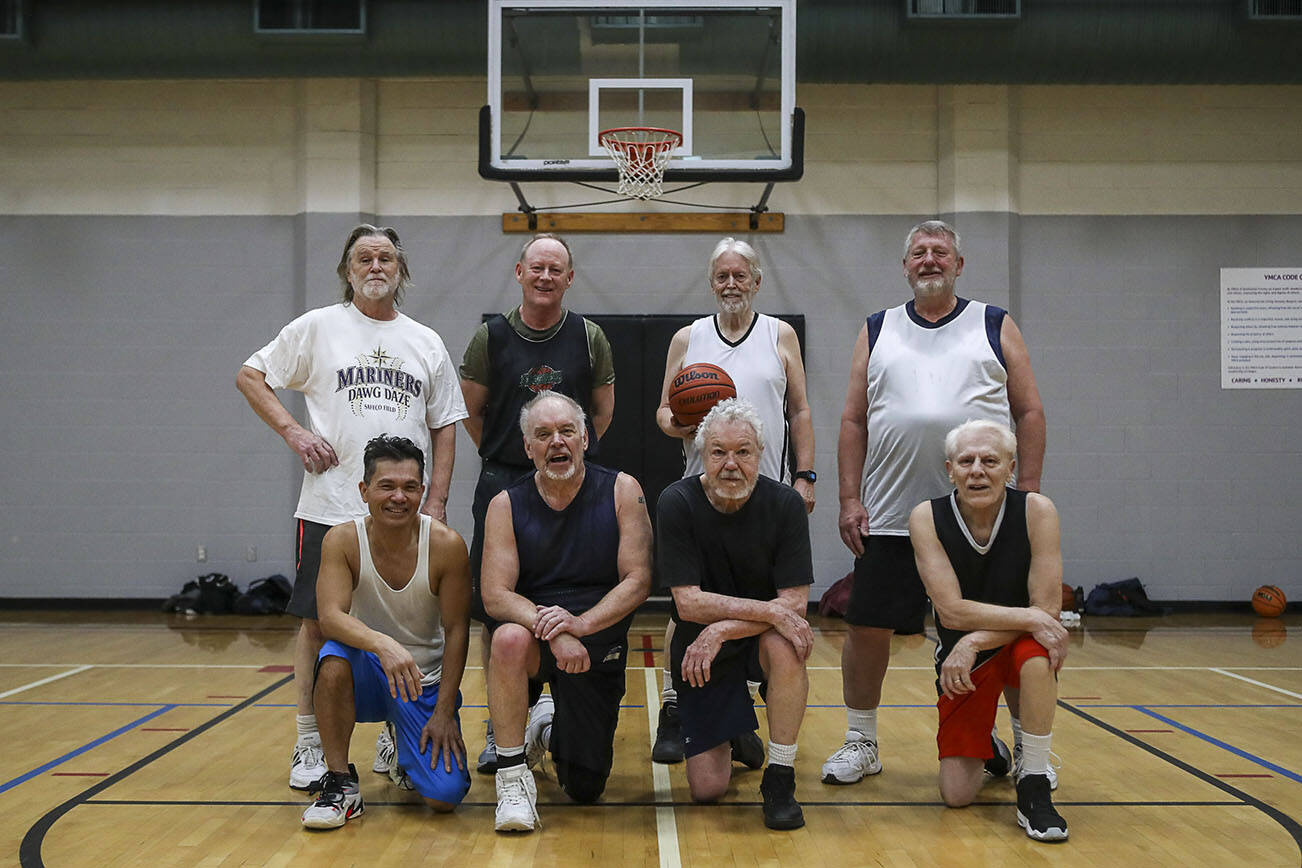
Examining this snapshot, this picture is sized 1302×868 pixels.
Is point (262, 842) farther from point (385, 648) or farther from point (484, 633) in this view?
point (484, 633)

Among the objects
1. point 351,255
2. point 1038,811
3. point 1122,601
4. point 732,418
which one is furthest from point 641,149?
point 1122,601

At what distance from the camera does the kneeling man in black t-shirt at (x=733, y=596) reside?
3033mm

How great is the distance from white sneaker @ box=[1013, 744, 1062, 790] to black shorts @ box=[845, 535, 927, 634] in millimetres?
501

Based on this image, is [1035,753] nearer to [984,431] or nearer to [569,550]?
[984,431]

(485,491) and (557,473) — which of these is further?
(485,491)

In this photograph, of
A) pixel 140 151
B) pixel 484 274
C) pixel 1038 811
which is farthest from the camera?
pixel 140 151

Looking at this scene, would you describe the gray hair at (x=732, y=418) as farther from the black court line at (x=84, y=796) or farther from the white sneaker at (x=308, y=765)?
the black court line at (x=84, y=796)

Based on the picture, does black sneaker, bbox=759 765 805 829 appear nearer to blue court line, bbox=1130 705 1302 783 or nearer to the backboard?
blue court line, bbox=1130 705 1302 783

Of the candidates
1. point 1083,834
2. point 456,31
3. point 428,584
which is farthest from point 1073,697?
point 456,31

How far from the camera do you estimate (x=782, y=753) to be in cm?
301

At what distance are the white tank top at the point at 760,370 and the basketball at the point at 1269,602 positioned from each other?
5933 millimetres

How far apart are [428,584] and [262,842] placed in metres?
0.80

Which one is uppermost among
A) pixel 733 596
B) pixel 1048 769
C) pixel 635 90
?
pixel 635 90

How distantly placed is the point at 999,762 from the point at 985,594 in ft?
2.38
